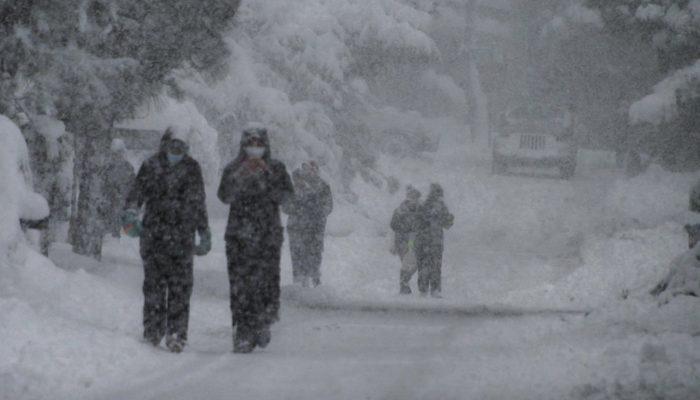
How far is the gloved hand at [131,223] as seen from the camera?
913 centimetres

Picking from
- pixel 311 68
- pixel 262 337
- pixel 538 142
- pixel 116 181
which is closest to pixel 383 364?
pixel 262 337

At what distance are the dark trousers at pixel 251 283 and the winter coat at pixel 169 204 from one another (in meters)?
0.36

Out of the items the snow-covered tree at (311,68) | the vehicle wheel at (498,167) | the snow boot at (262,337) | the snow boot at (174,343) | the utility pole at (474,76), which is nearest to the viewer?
the snow boot at (174,343)

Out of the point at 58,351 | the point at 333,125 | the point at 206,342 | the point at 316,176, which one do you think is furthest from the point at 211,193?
the point at 58,351

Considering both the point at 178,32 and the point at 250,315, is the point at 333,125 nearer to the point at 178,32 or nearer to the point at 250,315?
the point at 178,32

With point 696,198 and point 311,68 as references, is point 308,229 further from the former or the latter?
point 311,68

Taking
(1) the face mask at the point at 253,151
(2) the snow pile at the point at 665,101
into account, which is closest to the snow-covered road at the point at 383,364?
(1) the face mask at the point at 253,151

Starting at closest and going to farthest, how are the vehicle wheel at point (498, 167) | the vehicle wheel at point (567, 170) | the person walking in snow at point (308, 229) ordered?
the person walking in snow at point (308, 229) → the vehicle wheel at point (567, 170) → the vehicle wheel at point (498, 167)

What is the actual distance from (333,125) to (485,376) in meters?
18.9

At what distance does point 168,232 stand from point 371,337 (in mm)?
2585

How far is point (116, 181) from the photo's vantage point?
21031 millimetres

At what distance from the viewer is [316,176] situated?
1738 cm

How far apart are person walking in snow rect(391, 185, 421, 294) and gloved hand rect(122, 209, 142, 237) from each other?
8775 mm

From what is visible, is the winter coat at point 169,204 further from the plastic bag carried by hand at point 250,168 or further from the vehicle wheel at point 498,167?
the vehicle wheel at point 498,167
